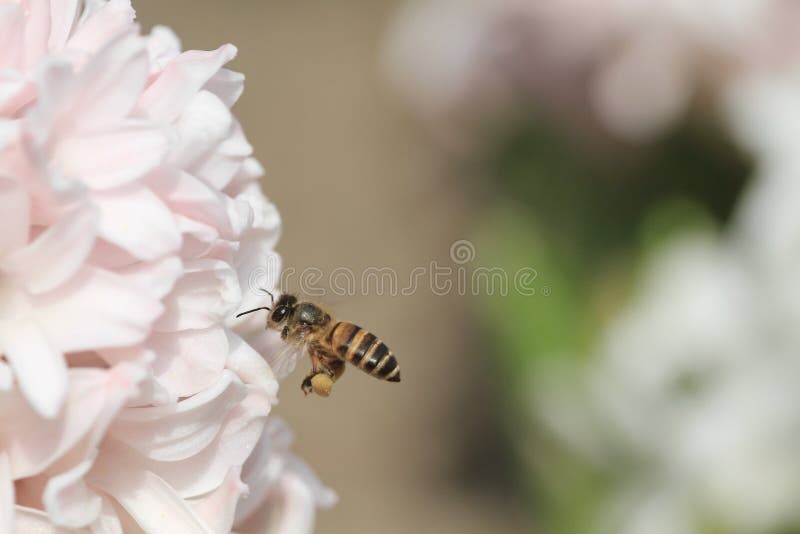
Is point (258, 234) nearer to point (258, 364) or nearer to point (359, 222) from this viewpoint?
point (258, 364)

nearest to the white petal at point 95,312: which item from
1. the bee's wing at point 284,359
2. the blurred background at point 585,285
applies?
the bee's wing at point 284,359

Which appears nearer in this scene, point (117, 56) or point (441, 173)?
point (117, 56)

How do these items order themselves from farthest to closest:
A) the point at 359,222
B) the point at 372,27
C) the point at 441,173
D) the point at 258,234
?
the point at 372,27 < the point at 359,222 < the point at 441,173 < the point at 258,234

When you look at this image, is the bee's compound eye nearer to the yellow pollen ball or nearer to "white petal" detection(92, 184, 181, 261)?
the yellow pollen ball

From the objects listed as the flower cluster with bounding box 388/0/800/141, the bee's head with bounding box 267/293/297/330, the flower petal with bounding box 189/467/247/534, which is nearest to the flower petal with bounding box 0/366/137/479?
the flower petal with bounding box 189/467/247/534

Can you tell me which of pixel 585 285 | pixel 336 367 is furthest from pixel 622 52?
pixel 336 367

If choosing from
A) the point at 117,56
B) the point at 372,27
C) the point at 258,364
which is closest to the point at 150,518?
the point at 258,364
